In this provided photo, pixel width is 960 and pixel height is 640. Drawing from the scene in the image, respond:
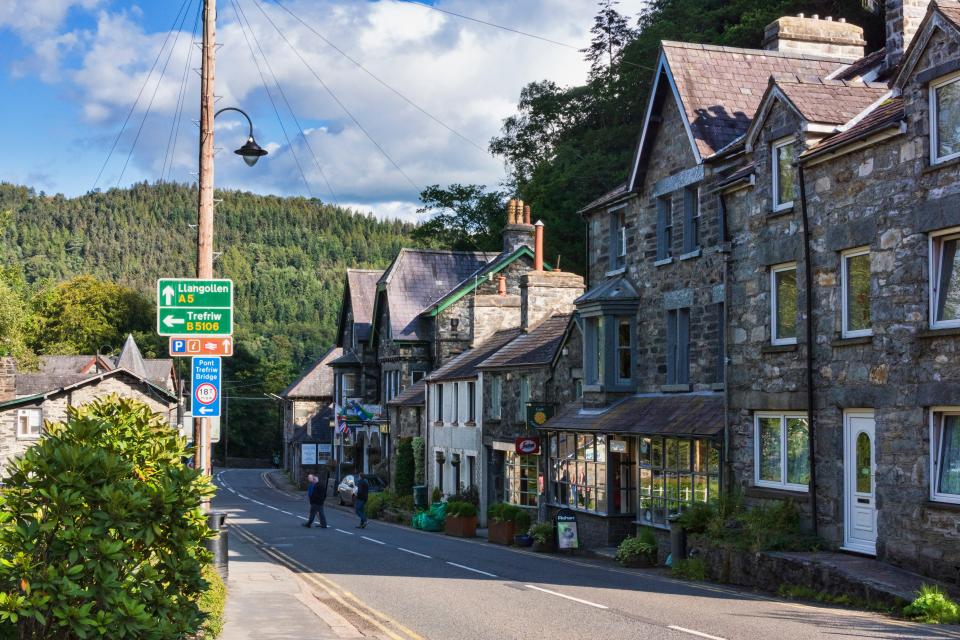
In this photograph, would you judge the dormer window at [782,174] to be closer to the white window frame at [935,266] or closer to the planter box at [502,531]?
the white window frame at [935,266]

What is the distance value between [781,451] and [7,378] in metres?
42.5

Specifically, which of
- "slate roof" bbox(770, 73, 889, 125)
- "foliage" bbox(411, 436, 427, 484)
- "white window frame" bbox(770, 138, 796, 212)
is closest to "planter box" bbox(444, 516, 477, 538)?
"foliage" bbox(411, 436, 427, 484)

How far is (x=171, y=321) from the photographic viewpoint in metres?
16.5

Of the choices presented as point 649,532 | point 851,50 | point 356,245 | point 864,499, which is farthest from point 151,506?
point 356,245

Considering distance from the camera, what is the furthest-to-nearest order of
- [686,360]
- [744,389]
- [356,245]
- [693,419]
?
[356,245], [686,360], [693,419], [744,389]

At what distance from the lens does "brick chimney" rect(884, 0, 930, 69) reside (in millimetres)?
22078

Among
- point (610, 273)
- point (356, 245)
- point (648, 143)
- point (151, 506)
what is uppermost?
point (356, 245)

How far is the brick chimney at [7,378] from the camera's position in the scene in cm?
5291

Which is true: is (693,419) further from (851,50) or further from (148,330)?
(148,330)

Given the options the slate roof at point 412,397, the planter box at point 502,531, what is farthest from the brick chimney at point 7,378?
the planter box at point 502,531

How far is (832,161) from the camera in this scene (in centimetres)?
1955

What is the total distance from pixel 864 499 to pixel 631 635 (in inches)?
275

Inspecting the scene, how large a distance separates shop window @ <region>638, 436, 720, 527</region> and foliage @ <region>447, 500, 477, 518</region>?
10.6m

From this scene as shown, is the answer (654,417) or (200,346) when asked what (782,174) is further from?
(200,346)
